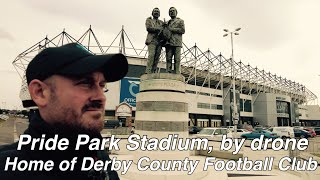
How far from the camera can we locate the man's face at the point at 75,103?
1497mm

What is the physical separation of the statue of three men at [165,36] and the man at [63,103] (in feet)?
36.1

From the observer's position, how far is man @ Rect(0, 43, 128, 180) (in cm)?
143

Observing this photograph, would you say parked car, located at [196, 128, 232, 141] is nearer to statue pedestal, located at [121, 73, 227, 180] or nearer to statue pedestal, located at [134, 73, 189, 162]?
statue pedestal, located at [121, 73, 227, 180]

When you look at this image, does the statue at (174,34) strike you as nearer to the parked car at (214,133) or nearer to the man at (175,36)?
the man at (175,36)

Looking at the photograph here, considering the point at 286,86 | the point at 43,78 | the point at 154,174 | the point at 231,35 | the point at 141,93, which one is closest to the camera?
the point at 43,78

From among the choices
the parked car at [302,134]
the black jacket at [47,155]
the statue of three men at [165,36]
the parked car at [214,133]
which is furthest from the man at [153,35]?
the parked car at [302,134]

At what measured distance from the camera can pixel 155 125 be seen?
10914 mm

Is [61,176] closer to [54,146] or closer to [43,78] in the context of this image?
[54,146]

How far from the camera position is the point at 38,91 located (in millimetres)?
1524

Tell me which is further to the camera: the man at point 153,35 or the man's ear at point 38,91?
the man at point 153,35

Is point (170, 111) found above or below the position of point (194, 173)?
above

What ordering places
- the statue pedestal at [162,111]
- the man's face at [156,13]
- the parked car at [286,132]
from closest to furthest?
the statue pedestal at [162,111] → the man's face at [156,13] → the parked car at [286,132]

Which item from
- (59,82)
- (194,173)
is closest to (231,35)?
(194,173)

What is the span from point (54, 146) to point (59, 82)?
0.41m
